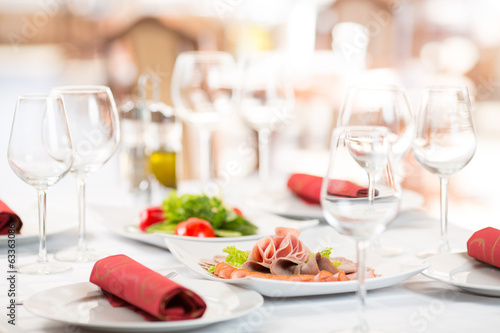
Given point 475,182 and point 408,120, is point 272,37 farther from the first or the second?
point 408,120

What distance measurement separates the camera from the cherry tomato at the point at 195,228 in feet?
4.22

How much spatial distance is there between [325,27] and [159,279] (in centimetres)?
498

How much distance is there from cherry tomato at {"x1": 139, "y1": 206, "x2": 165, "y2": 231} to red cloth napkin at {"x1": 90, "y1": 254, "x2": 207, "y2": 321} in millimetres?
481

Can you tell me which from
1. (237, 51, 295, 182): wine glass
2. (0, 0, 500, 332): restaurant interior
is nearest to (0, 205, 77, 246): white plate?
(0, 0, 500, 332): restaurant interior

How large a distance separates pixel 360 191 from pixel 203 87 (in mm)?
998

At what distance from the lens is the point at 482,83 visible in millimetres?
5523

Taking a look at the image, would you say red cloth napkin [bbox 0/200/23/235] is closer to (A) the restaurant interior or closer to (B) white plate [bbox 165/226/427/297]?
(A) the restaurant interior

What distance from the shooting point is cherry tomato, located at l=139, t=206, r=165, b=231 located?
4.56 ft

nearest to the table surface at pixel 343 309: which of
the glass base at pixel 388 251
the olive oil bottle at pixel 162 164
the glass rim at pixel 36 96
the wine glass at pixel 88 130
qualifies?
the glass base at pixel 388 251

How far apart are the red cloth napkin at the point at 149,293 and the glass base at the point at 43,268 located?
23 cm

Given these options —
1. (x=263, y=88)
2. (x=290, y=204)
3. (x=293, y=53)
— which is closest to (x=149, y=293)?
(x=290, y=204)

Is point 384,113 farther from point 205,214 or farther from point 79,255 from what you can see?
point 79,255

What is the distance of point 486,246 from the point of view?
1.04 metres

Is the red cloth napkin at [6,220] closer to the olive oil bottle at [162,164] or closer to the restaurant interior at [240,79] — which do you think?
the restaurant interior at [240,79]
